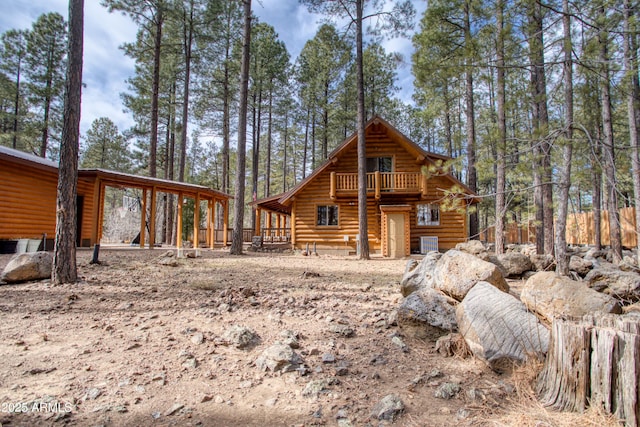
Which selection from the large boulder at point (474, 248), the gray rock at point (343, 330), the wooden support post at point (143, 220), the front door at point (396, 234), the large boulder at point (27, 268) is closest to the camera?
the gray rock at point (343, 330)

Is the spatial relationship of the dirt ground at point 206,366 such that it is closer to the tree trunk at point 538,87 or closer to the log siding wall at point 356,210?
the tree trunk at point 538,87

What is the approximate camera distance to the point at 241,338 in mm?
2971

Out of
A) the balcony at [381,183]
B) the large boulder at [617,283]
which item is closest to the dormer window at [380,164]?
the balcony at [381,183]

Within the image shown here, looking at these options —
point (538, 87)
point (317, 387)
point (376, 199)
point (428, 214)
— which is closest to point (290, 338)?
point (317, 387)

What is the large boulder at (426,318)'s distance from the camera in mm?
3225

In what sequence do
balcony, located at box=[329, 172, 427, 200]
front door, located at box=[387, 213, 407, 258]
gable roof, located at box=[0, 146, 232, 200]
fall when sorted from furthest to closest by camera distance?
balcony, located at box=[329, 172, 427, 200] < front door, located at box=[387, 213, 407, 258] < gable roof, located at box=[0, 146, 232, 200]

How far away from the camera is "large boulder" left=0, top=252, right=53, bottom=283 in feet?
16.2

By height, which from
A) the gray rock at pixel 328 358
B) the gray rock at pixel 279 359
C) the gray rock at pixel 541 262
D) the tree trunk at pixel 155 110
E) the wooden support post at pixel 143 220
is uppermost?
the tree trunk at pixel 155 110

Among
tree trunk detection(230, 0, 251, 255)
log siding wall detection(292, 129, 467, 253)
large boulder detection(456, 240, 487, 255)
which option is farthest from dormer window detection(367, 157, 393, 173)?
large boulder detection(456, 240, 487, 255)

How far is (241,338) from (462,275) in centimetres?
288

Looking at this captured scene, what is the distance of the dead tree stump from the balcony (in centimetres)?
1172

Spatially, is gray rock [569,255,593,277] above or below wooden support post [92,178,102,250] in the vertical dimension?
below

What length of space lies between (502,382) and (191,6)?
20622mm

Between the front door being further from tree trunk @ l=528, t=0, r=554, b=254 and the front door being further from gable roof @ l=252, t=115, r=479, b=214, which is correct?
tree trunk @ l=528, t=0, r=554, b=254
